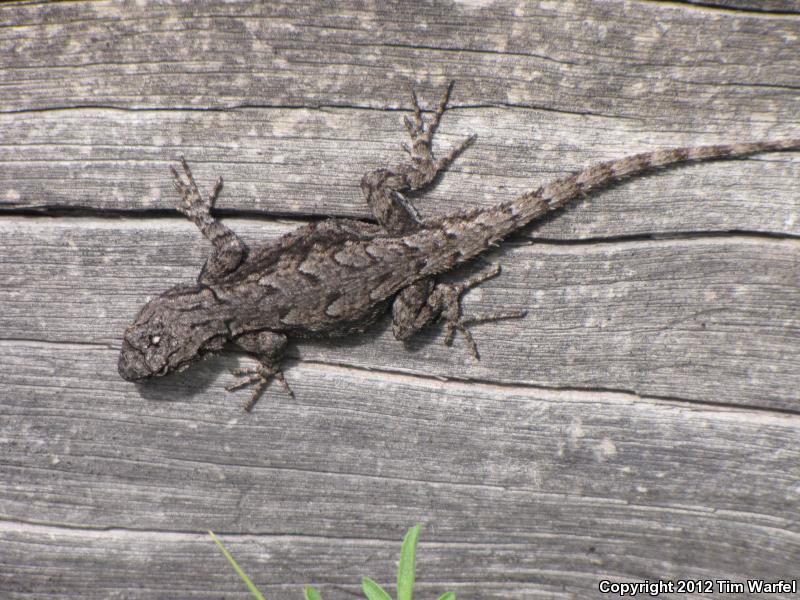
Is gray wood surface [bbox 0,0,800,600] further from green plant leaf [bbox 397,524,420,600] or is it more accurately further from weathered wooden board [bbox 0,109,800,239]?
green plant leaf [bbox 397,524,420,600]

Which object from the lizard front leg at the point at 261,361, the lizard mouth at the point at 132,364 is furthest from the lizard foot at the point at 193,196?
the lizard mouth at the point at 132,364

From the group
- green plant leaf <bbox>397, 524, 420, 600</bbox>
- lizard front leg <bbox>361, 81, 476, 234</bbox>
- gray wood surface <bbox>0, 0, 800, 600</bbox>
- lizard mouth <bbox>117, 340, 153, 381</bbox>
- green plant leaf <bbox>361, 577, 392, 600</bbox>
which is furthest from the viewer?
lizard mouth <bbox>117, 340, 153, 381</bbox>

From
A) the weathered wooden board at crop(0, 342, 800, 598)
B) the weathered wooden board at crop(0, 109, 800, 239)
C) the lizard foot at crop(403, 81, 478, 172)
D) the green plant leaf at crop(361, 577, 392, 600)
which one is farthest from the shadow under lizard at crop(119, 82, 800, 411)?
the green plant leaf at crop(361, 577, 392, 600)

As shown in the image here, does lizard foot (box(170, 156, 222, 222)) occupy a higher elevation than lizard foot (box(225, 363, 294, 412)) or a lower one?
higher

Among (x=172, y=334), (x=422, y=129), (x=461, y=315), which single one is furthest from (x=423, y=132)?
(x=172, y=334)

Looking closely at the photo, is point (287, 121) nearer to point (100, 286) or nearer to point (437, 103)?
point (437, 103)

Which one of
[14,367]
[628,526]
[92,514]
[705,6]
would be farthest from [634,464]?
[14,367]
